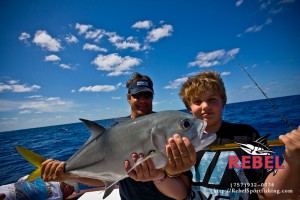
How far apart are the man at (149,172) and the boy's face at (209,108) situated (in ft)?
2.87

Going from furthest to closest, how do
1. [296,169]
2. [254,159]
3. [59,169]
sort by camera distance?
[59,169]
[254,159]
[296,169]

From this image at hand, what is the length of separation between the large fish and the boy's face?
0.82 metres

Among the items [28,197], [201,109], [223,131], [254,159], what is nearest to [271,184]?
[254,159]

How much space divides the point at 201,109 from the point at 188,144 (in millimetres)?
989

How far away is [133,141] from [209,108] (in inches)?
53.4

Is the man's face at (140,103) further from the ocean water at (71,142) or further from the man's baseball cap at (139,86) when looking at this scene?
the ocean water at (71,142)

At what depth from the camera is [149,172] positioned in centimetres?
246

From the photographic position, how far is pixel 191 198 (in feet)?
8.99

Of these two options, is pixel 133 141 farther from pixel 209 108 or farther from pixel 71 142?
pixel 71 142

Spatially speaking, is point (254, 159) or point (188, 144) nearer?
point (188, 144)

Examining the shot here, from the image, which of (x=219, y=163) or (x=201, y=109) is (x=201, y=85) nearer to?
(x=201, y=109)

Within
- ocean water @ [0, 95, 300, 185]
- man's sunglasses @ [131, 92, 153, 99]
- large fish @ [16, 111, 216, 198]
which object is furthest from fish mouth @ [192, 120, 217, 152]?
man's sunglasses @ [131, 92, 153, 99]

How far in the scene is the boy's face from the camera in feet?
9.91

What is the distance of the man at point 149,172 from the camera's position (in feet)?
7.40
